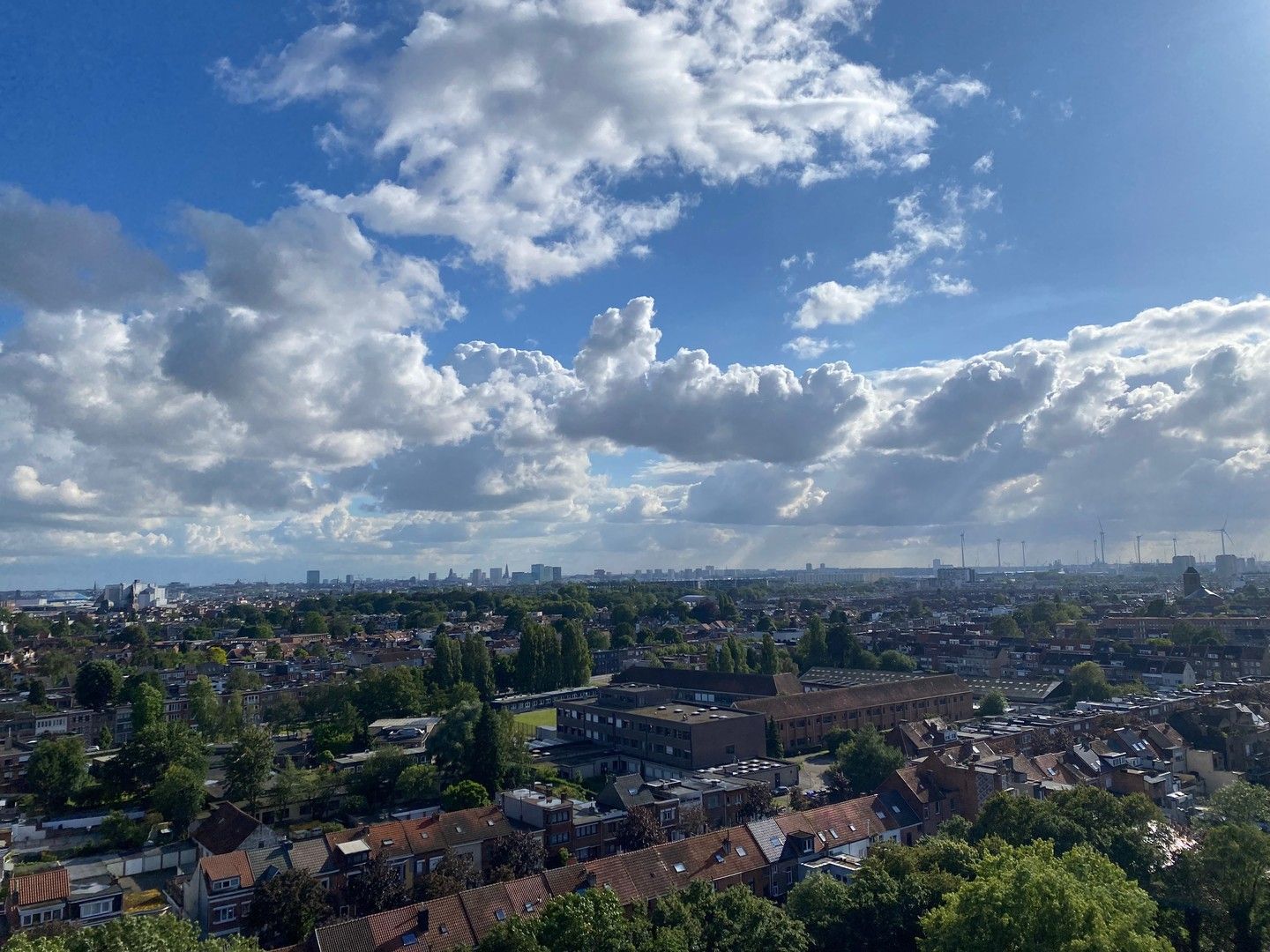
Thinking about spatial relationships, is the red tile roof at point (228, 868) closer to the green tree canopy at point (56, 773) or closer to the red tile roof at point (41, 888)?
the red tile roof at point (41, 888)

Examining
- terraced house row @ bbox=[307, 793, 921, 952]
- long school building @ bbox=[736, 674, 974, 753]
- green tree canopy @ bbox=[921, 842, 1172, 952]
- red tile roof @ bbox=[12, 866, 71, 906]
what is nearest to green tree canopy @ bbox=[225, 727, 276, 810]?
red tile roof @ bbox=[12, 866, 71, 906]

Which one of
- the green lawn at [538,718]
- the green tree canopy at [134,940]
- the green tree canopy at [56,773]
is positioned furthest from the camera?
the green lawn at [538,718]

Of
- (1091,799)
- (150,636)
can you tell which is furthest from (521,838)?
(150,636)

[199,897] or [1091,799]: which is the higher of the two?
[1091,799]

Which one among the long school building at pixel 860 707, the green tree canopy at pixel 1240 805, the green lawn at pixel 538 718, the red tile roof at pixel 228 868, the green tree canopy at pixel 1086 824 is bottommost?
the green lawn at pixel 538 718

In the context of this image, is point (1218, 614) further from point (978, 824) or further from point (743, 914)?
point (743, 914)

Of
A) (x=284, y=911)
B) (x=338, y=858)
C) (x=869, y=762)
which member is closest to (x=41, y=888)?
(x=284, y=911)

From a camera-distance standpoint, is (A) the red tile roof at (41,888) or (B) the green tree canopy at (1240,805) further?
(A) the red tile roof at (41,888)

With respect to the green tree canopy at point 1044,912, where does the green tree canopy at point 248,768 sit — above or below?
below

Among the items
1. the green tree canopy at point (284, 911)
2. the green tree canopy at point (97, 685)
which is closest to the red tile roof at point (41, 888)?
the green tree canopy at point (284, 911)
